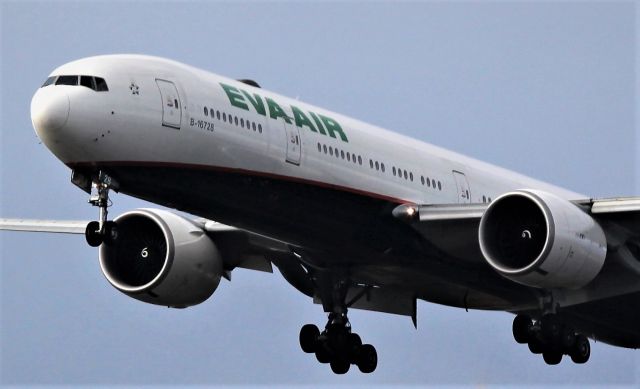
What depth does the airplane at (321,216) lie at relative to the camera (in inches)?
1355

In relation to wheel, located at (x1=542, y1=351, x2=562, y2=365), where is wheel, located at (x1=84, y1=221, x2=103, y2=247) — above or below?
below

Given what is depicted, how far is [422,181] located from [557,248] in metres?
4.41

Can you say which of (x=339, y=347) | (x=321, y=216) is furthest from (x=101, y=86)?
(x=339, y=347)

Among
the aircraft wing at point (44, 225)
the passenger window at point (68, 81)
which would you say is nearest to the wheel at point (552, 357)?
the aircraft wing at point (44, 225)

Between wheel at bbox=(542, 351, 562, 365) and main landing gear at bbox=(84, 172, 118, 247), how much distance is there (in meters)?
13.7

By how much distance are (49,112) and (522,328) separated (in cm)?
1557

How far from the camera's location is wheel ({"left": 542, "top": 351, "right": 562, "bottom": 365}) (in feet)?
142

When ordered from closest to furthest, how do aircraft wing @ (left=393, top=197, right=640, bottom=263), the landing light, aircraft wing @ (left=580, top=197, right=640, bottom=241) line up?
1. aircraft wing @ (left=580, top=197, right=640, bottom=241)
2. aircraft wing @ (left=393, top=197, right=640, bottom=263)
3. the landing light

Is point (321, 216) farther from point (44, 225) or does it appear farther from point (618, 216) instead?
point (44, 225)

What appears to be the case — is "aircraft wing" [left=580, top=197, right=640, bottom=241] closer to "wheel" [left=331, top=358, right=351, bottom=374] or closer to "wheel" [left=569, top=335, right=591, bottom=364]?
"wheel" [left=569, top=335, right=591, bottom=364]

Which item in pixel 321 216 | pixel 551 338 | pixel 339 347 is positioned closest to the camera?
pixel 321 216

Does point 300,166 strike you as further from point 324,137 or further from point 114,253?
point 114,253

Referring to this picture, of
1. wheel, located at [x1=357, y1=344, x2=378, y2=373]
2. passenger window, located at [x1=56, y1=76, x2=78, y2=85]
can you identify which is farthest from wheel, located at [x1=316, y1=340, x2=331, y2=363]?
passenger window, located at [x1=56, y1=76, x2=78, y2=85]

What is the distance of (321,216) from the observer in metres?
37.3
